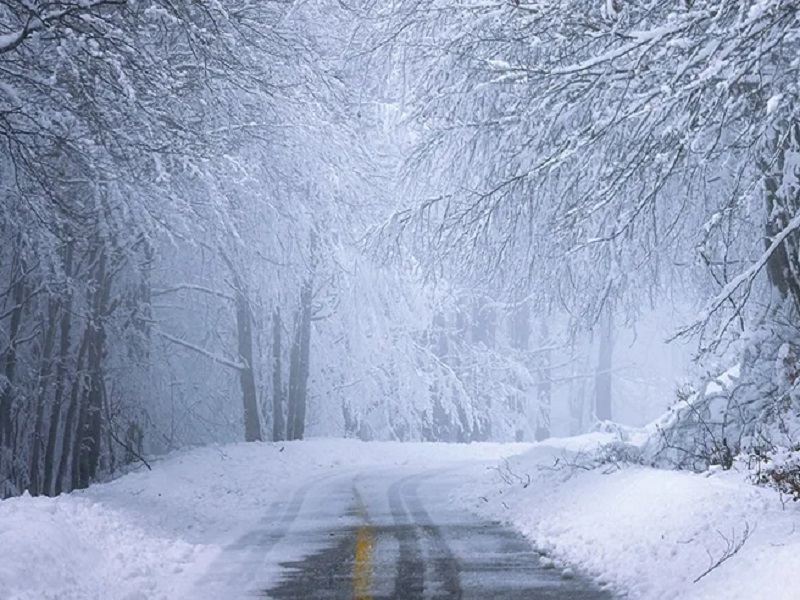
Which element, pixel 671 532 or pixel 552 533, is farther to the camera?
pixel 552 533

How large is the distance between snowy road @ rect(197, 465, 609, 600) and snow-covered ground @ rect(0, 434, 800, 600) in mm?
336

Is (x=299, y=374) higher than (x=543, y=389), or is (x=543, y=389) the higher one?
(x=543, y=389)

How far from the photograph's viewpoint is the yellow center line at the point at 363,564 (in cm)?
820

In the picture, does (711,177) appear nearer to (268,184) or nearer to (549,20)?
(549,20)

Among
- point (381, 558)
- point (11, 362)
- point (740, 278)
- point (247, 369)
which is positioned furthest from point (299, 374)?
point (740, 278)

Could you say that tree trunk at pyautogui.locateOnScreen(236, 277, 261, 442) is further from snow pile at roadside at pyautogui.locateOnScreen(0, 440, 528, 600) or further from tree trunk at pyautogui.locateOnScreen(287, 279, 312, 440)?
snow pile at roadside at pyautogui.locateOnScreen(0, 440, 528, 600)

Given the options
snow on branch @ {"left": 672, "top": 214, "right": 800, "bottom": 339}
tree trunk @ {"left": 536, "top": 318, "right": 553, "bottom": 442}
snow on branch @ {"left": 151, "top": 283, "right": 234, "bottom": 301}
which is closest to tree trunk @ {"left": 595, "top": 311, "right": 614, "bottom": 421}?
tree trunk @ {"left": 536, "top": 318, "right": 553, "bottom": 442}

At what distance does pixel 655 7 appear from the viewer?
29.7 ft

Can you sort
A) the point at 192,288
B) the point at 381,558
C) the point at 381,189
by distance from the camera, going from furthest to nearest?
the point at 381,189 < the point at 192,288 < the point at 381,558

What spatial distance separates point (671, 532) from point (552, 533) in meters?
2.49

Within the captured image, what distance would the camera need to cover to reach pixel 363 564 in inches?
376

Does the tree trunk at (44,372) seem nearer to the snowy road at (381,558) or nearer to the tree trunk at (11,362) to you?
the tree trunk at (11,362)

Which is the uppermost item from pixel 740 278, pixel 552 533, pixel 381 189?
pixel 381 189

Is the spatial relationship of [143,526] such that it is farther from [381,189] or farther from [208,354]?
[208,354]
